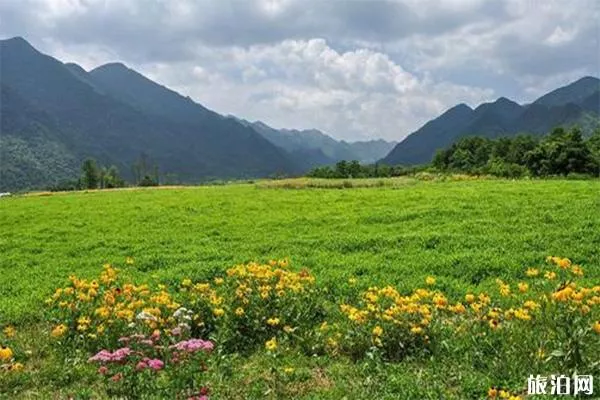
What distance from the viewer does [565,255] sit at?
46.4ft

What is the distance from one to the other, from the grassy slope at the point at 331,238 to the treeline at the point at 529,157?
137 ft

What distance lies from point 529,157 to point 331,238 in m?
60.5

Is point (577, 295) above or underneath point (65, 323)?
above

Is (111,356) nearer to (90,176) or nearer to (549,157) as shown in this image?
(549,157)

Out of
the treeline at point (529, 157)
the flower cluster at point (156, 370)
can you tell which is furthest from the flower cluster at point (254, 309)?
the treeline at point (529, 157)

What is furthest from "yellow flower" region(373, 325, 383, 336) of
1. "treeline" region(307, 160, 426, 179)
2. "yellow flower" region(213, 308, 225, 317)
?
"treeline" region(307, 160, 426, 179)

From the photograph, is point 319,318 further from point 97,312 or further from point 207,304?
point 97,312

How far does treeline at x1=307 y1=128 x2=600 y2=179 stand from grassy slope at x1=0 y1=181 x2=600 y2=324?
4163 centimetres

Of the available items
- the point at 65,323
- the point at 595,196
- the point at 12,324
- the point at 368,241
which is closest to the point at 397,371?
the point at 65,323

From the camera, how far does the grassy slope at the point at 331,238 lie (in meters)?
13.9

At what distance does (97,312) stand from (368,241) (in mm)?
9045

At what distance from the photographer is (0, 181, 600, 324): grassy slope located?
45.7 feet

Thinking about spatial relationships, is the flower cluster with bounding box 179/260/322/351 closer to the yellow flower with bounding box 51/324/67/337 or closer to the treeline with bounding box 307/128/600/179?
the yellow flower with bounding box 51/324/67/337

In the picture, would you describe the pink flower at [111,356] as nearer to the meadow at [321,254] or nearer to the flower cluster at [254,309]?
the meadow at [321,254]
